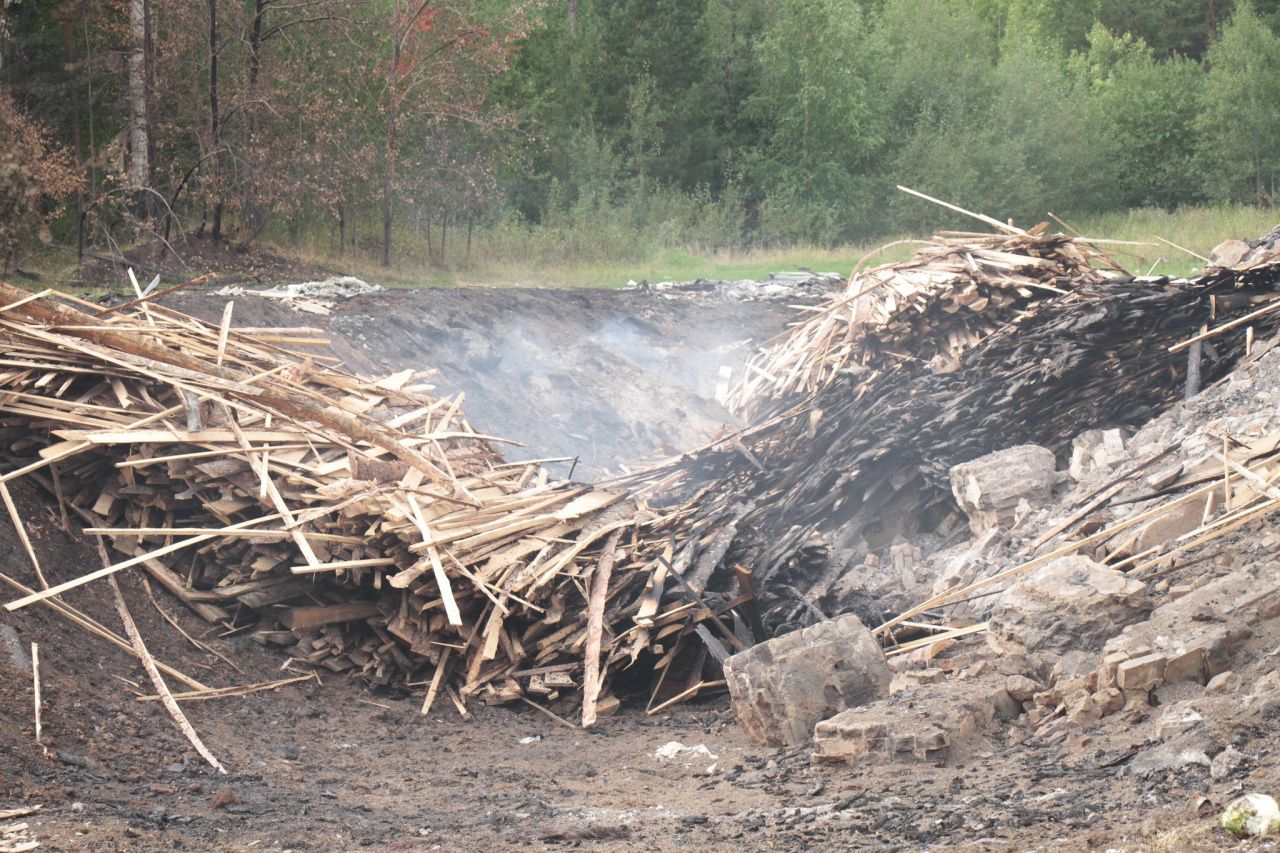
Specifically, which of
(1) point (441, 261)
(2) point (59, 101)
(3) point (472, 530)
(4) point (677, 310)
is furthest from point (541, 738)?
(2) point (59, 101)

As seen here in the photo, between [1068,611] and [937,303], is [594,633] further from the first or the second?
[937,303]

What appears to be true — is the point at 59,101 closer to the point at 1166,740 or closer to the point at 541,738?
the point at 541,738

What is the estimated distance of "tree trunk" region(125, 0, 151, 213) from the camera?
18.0 m

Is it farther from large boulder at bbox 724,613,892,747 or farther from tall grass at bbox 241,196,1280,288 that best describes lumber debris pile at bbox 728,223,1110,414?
tall grass at bbox 241,196,1280,288

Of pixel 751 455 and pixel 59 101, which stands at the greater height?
pixel 59 101

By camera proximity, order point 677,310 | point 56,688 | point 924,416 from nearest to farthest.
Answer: point 56,688 < point 924,416 < point 677,310

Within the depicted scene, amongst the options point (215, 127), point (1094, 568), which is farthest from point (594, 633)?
point (215, 127)

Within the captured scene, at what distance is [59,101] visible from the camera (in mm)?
19984

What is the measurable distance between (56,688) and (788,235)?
95.7ft

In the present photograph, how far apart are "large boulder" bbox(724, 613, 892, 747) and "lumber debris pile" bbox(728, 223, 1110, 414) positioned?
535 centimetres

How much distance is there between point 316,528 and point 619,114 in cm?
3000

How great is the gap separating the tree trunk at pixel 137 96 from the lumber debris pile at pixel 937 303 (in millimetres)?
11727

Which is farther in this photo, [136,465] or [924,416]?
[924,416]

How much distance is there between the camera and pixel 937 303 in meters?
10.9
